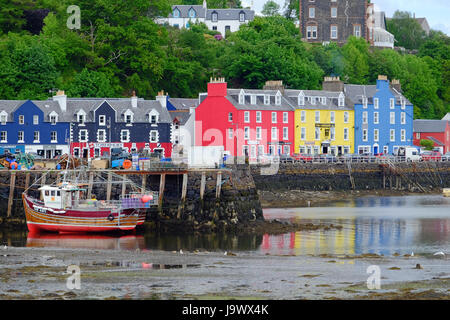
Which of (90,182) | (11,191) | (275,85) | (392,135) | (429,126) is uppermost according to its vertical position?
(275,85)

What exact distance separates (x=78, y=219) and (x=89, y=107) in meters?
32.5

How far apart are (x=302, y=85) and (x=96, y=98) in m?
26.5

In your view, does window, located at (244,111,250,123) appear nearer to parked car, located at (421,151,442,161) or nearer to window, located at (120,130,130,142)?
window, located at (120,130,130,142)

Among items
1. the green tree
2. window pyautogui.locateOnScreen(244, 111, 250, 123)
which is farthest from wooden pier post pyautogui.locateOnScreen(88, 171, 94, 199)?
the green tree

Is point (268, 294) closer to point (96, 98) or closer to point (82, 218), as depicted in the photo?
point (82, 218)

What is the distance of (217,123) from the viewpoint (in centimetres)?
8388

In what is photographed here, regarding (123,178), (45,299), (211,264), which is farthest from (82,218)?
(45,299)

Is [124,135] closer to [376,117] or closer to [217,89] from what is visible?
[217,89]

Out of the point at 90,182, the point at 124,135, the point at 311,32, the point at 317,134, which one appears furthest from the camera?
the point at 311,32

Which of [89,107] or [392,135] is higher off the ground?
[89,107]

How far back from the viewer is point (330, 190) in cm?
7969

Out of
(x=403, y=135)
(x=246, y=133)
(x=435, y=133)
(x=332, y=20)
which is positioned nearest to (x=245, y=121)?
(x=246, y=133)

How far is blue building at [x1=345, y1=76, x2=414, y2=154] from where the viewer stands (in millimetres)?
95500

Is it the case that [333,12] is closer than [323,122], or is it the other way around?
[323,122]
